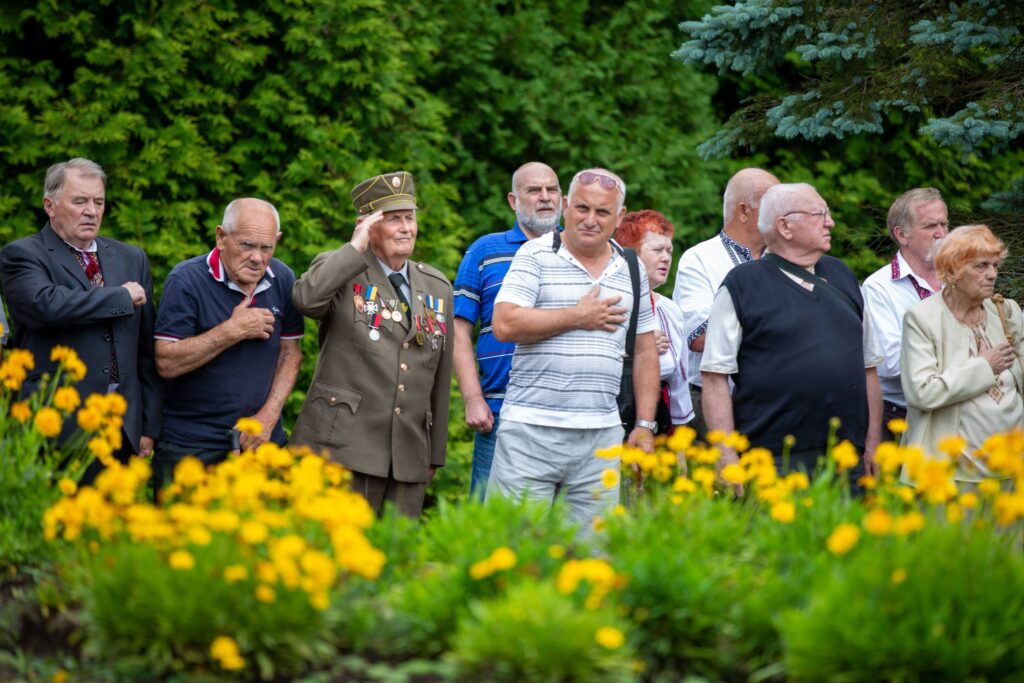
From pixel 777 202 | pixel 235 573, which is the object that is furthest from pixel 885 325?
pixel 235 573

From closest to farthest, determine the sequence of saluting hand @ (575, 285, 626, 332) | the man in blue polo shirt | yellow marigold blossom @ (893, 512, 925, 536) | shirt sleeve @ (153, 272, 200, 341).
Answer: yellow marigold blossom @ (893, 512, 925, 536), saluting hand @ (575, 285, 626, 332), shirt sleeve @ (153, 272, 200, 341), the man in blue polo shirt

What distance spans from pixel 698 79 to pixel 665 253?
4599mm

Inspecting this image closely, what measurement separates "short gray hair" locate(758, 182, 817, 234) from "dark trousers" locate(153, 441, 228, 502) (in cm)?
262

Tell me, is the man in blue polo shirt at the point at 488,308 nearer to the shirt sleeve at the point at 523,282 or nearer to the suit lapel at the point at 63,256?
the shirt sleeve at the point at 523,282

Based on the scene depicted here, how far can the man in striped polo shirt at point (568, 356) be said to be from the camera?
5.39 m

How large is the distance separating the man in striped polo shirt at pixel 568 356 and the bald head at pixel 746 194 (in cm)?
121

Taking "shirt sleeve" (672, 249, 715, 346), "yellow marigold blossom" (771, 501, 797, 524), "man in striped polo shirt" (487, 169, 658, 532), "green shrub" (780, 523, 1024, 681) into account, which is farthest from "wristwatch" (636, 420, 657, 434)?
"green shrub" (780, 523, 1024, 681)

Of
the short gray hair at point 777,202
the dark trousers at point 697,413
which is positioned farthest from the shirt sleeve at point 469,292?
the short gray hair at point 777,202

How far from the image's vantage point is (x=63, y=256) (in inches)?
225

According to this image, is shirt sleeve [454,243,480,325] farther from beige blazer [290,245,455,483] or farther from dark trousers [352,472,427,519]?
dark trousers [352,472,427,519]

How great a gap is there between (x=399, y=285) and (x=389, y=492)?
94cm

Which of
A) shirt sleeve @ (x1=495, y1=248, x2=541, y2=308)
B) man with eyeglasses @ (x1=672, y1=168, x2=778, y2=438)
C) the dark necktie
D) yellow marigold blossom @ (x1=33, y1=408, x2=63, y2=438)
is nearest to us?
yellow marigold blossom @ (x1=33, y1=408, x2=63, y2=438)

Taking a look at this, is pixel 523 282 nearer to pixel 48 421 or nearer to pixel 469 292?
pixel 469 292

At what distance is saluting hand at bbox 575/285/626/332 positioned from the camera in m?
5.32
